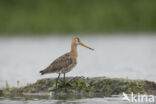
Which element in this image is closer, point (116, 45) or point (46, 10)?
point (116, 45)

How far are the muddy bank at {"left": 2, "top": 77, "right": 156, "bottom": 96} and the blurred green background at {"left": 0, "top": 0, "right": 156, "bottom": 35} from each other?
20890 millimetres

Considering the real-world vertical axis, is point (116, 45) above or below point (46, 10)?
below

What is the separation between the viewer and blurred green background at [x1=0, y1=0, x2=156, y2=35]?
3416 centimetres

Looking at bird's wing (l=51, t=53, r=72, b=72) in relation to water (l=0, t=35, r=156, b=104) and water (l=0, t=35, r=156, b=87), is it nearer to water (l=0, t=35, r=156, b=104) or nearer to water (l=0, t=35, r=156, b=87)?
water (l=0, t=35, r=156, b=104)

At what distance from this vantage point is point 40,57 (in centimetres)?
2456

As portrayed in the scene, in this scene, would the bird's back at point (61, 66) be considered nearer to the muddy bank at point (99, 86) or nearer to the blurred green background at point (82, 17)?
the muddy bank at point (99, 86)

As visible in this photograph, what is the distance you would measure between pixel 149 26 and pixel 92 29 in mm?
3969

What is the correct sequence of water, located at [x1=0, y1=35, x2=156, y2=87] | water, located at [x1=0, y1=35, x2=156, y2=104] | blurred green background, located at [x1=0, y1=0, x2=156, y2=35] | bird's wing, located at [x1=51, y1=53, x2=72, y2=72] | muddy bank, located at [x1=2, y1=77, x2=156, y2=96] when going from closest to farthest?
muddy bank, located at [x1=2, y1=77, x2=156, y2=96] → bird's wing, located at [x1=51, y1=53, x2=72, y2=72] → water, located at [x1=0, y1=35, x2=156, y2=104] → water, located at [x1=0, y1=35, x2=156, y2=87] → blurred green background, located at [x1=0, y1=0, x2=156, y2=35]

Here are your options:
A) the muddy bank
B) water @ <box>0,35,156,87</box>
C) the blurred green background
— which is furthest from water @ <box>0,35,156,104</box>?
the blurred green background

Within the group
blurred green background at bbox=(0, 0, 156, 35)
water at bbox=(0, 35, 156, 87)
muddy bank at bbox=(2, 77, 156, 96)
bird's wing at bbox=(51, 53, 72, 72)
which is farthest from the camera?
blurred green background at bbox=(0, 0, 156, 35)

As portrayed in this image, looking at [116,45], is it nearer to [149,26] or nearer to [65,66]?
[149,26]

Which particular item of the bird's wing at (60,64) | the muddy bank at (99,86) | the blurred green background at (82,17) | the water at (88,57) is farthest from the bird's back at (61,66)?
the blurred green background at (82,17)

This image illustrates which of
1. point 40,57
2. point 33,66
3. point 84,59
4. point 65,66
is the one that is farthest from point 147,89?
point 40,57

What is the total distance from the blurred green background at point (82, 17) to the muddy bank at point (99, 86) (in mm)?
20890
